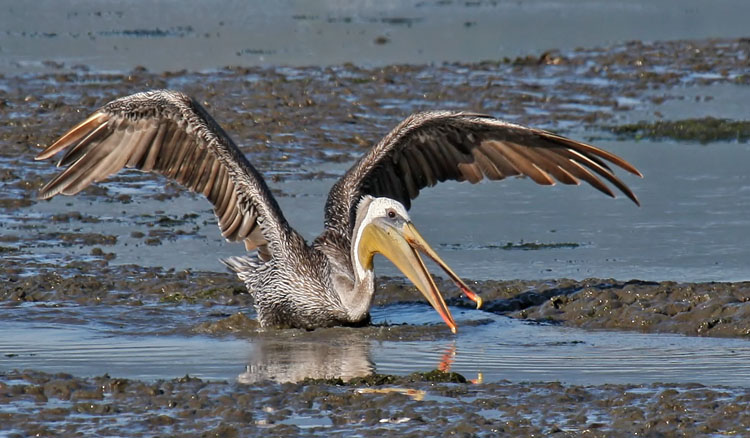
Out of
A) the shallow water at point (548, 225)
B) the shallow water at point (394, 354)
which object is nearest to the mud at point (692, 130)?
the shallow water at point (548, 225)

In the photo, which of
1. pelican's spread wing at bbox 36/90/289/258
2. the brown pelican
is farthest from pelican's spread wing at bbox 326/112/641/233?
pelican's spread wing at bbox 36/90/289/258

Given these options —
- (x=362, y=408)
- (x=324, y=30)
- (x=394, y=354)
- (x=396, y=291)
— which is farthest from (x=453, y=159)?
(x=324, y=30)

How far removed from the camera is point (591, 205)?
11.7 meters

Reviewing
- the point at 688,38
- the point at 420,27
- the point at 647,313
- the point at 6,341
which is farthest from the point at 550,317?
the point at 420,27

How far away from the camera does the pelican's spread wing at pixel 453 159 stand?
29.2ft

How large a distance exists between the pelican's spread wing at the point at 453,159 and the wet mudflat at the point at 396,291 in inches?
27.1

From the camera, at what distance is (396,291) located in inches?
369

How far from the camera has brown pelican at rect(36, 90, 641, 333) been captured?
8562 millimetres

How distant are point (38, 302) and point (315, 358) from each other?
2.28 meters

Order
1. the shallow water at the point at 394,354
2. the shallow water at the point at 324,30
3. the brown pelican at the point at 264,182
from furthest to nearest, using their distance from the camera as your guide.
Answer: the shallow water at the point at 324,30 < the brown pelican at the point at 264,182 < the shallow water at the point at 394,354

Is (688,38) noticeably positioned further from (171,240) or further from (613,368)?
(613,368)

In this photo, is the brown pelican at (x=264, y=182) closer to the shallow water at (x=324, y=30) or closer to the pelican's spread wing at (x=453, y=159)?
the pelican's spread wing at (x=453, y=159)

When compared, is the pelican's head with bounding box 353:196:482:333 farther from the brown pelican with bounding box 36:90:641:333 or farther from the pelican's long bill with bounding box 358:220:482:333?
the brown pelican with bounding box 36:90:641:333

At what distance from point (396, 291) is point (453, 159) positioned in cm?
95
